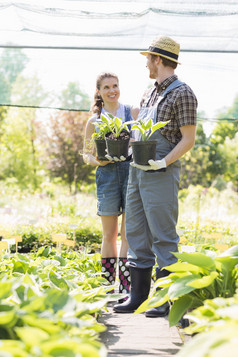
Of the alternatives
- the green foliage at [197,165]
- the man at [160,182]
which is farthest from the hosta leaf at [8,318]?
the green foliage at [197,165]

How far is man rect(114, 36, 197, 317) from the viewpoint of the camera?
2.47 metres

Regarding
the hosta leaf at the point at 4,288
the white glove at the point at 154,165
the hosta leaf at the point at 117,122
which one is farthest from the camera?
the hosta leaf at the point at 117,122

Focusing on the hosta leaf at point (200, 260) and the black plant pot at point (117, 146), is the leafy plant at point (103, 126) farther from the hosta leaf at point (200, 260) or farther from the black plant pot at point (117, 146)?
the hosta leaf at point (200, 260)

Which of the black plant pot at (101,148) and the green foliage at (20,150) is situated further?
the green foliage at (20,150)

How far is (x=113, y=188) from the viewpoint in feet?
9.73

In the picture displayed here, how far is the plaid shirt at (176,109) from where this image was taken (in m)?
2.46

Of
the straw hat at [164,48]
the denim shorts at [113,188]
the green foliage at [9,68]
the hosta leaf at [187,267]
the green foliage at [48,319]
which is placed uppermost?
the green foliage at [9,68]

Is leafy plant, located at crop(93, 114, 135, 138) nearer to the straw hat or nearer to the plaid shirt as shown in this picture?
the plaid shirt

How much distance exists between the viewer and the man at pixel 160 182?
8.12ft

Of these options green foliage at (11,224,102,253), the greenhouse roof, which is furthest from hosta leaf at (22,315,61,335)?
green foliage at (11,224,102,253)

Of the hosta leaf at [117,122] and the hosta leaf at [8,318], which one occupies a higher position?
the hosta leaf at [117,122]

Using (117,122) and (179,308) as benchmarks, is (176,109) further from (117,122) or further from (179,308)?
(179,308)

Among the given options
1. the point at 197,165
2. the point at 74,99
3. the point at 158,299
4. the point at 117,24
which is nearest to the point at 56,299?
the point at 158,299

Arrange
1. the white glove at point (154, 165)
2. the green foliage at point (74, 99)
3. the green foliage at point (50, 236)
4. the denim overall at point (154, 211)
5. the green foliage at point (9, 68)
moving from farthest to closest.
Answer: the green foliage at point (50, 236), the green foliage at point (74, 99), the green foliage at point (9, 68), the denim overall at point (154, 211), the white glove at point (154, 165)
